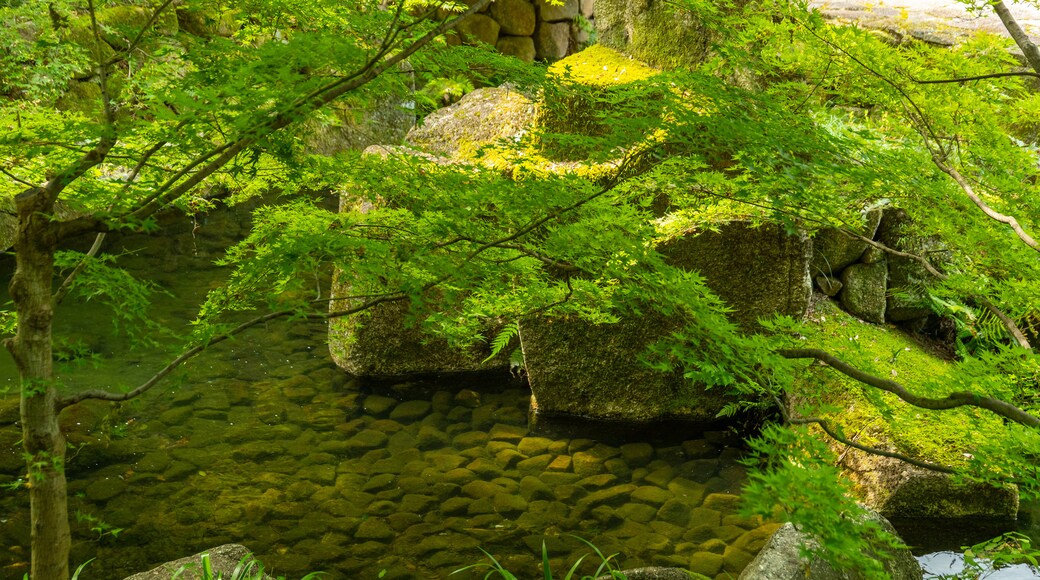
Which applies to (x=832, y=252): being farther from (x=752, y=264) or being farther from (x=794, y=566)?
(x=794, y=566)

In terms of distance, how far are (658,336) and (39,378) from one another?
13.5 feet

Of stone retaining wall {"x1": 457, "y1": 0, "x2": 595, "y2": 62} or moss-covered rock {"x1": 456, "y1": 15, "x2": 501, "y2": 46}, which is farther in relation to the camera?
stone retaining wall {"x1": 457, "y1": 0, "x2": 595, "y2": 62}

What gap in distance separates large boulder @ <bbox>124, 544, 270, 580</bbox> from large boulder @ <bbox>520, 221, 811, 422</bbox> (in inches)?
109

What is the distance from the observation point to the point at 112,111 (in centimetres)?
268

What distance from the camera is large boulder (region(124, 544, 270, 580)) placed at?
3.41 m

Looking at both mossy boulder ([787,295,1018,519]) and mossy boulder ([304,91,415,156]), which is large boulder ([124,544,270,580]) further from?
mossy boulder ([304,91,415,156])

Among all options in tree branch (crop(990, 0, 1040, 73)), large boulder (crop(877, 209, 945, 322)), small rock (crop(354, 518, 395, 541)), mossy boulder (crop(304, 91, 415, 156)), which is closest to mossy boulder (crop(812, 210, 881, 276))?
large boulder (crop(877, 209, 945, 322))

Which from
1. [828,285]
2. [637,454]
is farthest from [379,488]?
[828,285]

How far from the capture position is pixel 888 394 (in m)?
5.13

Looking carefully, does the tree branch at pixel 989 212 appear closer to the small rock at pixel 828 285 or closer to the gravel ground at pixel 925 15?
the small rock at pixel 828 285

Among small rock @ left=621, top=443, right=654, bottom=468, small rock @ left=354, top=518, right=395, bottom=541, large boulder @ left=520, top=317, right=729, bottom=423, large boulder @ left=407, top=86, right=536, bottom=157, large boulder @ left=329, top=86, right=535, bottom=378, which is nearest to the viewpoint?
small rock @ left=354, top=518, right=395, bottom=541

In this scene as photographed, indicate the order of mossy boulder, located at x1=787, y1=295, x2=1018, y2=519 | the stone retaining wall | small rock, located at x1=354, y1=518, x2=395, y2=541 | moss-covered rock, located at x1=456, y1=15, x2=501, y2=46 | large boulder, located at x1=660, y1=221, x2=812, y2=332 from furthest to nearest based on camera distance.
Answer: the stone retaining wall
moss-covered rock, located at x1=456, y1=15, x2=501, y2=46
large boulder, located at x1=660, y1=221, x2=812, y2=332
mossy boulder, located at x1=787, y1=295, x2=1018, y2=519
small rock, located at x1=354, y1=518, x2=395, y2=541

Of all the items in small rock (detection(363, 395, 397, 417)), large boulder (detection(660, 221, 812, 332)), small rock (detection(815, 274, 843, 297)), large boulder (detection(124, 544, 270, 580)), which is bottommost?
small rock (detection(363, 395, 397, 417))

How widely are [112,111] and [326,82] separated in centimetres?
93
